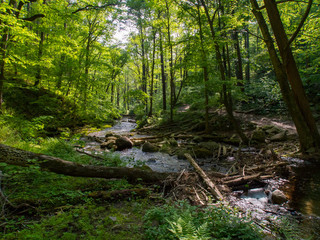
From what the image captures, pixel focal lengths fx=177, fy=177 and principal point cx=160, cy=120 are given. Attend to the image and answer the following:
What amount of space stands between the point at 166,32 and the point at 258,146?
13.0m

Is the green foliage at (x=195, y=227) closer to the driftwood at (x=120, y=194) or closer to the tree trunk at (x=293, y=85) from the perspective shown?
the driftwood at (x=120, y=194)

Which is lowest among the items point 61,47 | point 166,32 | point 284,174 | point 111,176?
point 284,174

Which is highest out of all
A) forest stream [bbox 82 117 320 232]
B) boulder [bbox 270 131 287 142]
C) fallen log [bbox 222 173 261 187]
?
boulder [bbox 270 131 287 142]

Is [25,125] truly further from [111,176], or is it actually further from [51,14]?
[51,14]

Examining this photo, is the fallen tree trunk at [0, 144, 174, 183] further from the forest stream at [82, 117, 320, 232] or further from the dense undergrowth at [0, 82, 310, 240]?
the forest stream at [82, 117, 320, 232]

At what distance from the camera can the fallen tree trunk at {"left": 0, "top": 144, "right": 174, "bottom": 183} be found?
141 inches

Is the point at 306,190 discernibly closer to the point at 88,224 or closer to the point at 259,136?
the point at 88,224

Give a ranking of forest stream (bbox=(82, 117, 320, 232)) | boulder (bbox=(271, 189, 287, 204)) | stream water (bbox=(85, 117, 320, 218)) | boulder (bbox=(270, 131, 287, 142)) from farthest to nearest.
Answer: boulder (bbox=(270, 131, 287, 142)) < boulder (bbox=(271, 189, 287, 204)) < stream water (bbox=(85, 117, 320, 218)) < forest stream (bbox=(82, 117, 320, 232))

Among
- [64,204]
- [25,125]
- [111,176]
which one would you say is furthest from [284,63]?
[25,125]

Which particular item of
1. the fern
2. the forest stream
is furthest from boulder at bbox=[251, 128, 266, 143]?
the fern

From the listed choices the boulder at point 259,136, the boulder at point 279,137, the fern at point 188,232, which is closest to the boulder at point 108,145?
the boulder at point 259,136

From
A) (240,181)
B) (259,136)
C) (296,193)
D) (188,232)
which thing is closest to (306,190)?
(296,193)

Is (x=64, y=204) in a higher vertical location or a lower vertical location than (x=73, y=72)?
lower

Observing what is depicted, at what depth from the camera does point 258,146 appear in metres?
9.56
